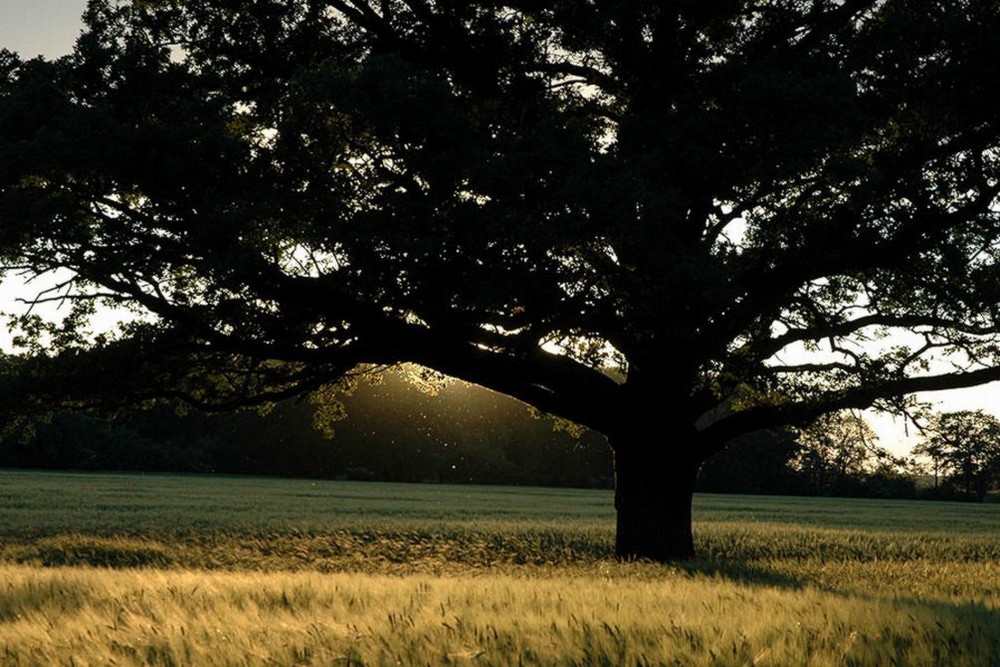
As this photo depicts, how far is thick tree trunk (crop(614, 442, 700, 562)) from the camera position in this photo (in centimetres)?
1653

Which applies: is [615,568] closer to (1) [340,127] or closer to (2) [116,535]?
(1) [340,127]

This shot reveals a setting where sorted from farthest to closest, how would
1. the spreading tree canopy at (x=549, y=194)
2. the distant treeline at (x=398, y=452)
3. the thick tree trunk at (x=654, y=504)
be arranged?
1. the distant treeline at (x=398, y=452)
2. the thick tree trunk at (x=654, y=504)
3. the spreading tree canopy at (x=549, y=194)

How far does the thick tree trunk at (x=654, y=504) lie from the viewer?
1653cm

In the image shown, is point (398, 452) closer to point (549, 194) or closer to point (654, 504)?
point (654, 504)

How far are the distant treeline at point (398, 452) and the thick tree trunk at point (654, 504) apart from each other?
6690cm

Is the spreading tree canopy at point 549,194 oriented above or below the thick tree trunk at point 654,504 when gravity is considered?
above

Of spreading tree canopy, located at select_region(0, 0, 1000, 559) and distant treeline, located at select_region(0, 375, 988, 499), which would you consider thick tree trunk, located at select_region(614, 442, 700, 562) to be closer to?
spreading tree canopy, located at select_region(0, 0, 1000, 559)

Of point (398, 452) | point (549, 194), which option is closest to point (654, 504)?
point (549, 194)

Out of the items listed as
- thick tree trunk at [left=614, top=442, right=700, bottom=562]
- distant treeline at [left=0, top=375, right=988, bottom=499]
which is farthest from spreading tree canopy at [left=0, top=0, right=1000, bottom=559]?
distant treeline at [left=0, top=375, right=988, bottom=499]

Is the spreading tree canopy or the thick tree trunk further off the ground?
the spreading tree canopy

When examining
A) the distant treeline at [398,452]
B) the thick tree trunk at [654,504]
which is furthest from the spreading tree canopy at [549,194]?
the distant treeline at [398,452]

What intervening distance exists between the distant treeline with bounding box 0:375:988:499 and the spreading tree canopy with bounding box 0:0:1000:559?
224ft

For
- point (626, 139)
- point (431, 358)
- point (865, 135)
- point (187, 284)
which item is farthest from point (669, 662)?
point (187, 284)

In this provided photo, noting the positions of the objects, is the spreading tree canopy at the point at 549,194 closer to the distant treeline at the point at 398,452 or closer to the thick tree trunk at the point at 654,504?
the thick tree trunk at the point at 654,504
